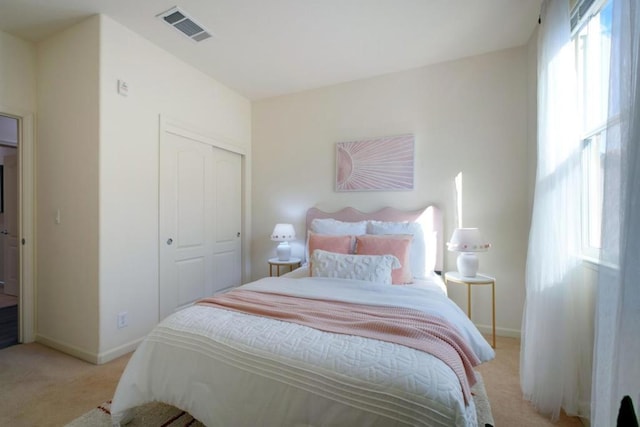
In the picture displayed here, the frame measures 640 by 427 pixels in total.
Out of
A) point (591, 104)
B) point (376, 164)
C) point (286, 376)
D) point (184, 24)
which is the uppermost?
point (184, 24)

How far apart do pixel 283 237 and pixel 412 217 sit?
1455 mm

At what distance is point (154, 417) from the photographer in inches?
64.2

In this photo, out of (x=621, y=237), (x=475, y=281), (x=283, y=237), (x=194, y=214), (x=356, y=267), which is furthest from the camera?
(x=283, y=237)

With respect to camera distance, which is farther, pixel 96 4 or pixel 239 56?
pixel 239 56

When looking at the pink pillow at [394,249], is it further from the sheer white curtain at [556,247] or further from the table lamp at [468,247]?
the sheer white curtain at [556,247]

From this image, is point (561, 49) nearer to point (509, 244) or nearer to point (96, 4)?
point (509, 244)

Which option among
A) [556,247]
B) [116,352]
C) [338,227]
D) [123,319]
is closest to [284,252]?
[338,227]

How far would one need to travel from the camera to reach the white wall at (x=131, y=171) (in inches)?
89.0

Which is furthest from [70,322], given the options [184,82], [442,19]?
[442,19]

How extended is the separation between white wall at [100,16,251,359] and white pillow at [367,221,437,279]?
2157 mm

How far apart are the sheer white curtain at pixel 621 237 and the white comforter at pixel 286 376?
469 millimetres

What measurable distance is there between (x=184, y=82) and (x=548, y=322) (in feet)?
12.0

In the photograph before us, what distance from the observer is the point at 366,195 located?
127 inches

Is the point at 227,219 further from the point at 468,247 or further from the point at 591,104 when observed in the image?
the point at 591,104
